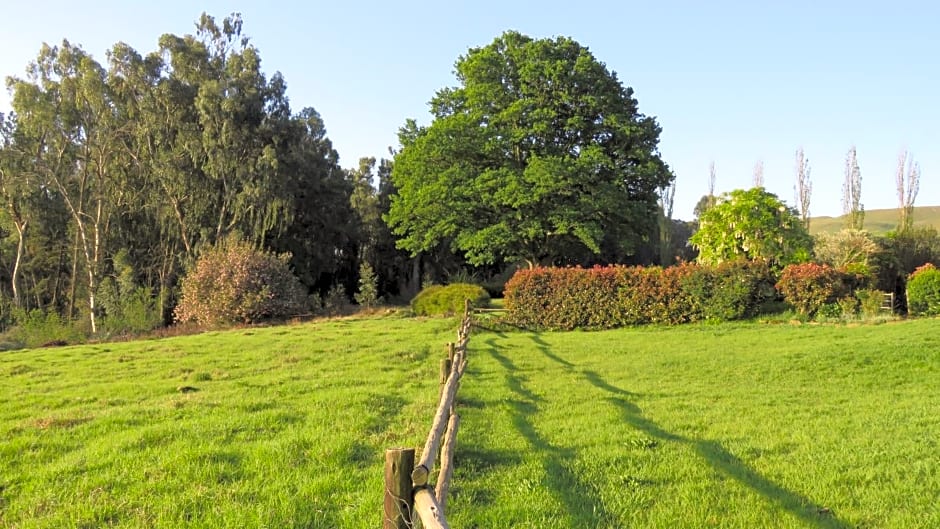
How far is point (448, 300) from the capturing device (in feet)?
82.1

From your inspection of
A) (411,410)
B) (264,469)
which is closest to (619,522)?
(264,469)

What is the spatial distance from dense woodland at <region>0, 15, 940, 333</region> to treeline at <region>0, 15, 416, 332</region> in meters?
0.11

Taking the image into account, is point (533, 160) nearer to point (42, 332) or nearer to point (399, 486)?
point (42, 332)

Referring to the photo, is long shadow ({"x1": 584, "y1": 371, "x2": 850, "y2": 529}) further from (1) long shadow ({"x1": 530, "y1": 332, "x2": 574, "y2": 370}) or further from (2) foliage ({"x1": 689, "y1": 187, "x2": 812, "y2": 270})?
(2) foliage ({"x1": 689, "y1": 187, "x2": 812, "y2": 270})

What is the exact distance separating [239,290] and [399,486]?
77.3 ft

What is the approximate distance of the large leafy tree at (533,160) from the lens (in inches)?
1130

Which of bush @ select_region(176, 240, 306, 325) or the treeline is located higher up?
the treeline

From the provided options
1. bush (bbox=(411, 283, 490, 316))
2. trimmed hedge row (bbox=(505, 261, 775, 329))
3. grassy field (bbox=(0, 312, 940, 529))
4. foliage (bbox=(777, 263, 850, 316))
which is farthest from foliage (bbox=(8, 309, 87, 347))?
foliage (bbox=(777, 263, 850, 316))

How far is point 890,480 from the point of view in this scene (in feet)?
15.7

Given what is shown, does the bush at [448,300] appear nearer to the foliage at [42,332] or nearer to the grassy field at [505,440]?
the grassy field at [505,440]

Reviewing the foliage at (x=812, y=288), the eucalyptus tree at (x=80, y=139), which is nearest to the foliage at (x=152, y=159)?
the eucalyptus tree at (x=80, y=139)

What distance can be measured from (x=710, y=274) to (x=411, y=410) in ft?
49.8

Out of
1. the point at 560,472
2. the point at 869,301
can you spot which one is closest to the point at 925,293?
the point at 869,301

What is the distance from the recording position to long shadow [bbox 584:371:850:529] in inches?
161
